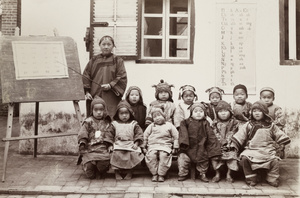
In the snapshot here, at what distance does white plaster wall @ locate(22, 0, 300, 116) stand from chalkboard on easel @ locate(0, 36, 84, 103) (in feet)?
3.48

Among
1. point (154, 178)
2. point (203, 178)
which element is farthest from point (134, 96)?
point (203, 178)

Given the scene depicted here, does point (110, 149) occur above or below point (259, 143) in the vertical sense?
below

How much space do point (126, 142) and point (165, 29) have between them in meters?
2.59

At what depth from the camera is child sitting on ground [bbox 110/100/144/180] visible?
541 cm

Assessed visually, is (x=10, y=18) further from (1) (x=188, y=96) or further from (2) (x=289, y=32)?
(2) (x=289, y=32)

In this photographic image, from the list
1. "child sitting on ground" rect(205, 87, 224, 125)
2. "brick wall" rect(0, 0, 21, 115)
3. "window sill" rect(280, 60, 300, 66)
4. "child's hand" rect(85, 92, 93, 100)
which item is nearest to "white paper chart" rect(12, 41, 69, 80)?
"child's hand" rect(85, 92, 93, 100)

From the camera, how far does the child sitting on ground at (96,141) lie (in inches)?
213

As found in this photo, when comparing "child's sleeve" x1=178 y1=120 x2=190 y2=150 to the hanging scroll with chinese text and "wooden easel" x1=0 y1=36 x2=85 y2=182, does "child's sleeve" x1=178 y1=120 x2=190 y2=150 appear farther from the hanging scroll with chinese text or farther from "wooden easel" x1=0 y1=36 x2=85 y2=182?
the hanging scroll with chinese text

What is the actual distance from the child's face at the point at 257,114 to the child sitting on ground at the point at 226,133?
13.2 inches

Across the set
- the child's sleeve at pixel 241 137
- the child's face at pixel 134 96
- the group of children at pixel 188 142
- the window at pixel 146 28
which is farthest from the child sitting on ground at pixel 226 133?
the window at pixel 146 28

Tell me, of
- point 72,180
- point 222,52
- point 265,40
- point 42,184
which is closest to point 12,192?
point 42,184

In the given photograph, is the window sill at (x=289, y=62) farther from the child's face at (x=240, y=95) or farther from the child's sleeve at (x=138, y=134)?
the child's sleeve at (x=138, y=134)

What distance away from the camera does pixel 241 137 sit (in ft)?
17.7

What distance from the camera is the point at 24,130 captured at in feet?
23.8
